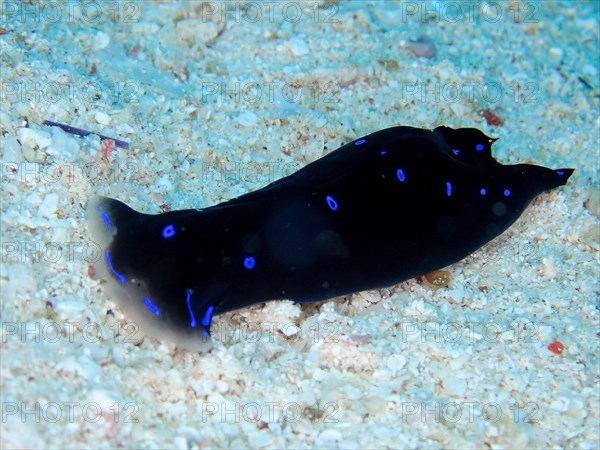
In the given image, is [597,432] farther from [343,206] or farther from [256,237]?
[256,237]

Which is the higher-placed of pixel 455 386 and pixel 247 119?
pixel 247 119

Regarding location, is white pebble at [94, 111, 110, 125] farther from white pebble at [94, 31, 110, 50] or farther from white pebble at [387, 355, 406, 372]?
white pebble at [387, 355, 406, 372]

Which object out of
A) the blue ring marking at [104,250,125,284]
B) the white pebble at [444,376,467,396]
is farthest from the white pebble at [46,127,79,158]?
the white pebble at [444,376,467,396]

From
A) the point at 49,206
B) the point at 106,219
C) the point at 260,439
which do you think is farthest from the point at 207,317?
the point at 49,206

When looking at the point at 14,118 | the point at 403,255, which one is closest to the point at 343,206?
the point at 403,255

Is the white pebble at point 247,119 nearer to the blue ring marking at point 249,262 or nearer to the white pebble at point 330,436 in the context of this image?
the blue ring marking at point 249,262

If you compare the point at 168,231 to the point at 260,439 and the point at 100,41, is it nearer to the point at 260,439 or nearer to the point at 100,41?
the point at 260,439

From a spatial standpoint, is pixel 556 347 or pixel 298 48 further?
pixel 298 48
